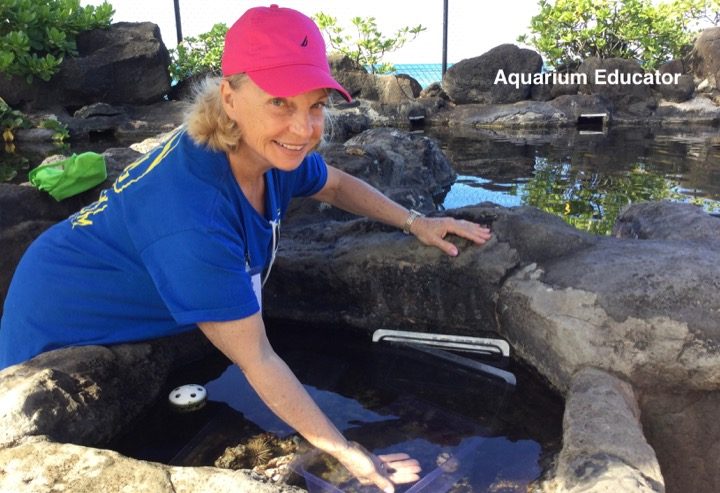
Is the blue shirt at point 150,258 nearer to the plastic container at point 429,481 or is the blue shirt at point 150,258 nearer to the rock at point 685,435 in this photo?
the plastic container at point 429,481

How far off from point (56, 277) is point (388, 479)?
44.6 inches

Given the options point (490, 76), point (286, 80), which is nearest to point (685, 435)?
point (286, 80)

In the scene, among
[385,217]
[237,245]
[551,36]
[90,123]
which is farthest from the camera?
[551,36]

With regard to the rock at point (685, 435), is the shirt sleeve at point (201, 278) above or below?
above

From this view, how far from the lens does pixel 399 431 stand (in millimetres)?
2064

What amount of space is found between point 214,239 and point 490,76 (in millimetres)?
12826

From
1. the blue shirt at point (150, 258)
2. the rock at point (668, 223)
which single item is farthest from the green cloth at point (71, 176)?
the rock at point (668, 223)

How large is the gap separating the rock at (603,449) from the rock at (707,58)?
14698 mm

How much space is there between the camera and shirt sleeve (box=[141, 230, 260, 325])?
1.48m

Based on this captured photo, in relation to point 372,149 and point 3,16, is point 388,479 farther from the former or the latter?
point 3,16

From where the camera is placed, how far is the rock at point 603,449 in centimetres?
142

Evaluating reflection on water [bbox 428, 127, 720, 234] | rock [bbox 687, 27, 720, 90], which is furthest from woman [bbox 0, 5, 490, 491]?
rock [bbox 687, 27, 720, 90]

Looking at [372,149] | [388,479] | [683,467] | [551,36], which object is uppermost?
[551,36]

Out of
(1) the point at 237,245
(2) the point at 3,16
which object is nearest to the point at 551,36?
(2) the point at 3,16
